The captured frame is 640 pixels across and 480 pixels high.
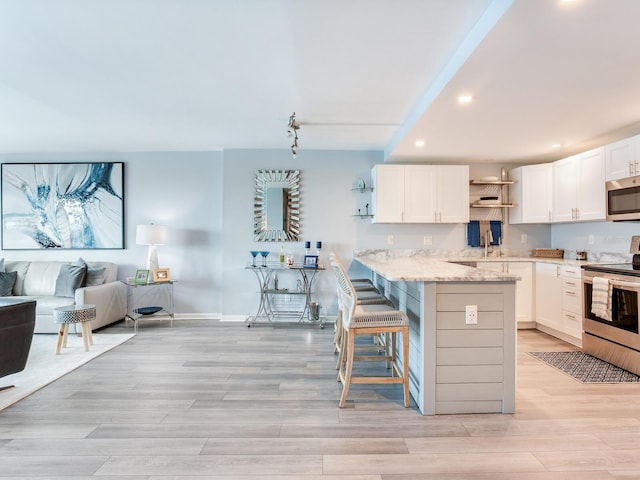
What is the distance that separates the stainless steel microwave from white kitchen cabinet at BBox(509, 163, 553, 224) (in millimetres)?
955

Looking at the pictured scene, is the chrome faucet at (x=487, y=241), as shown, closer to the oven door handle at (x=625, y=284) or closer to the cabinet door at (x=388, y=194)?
the cabinet door at (x=388, y=194)

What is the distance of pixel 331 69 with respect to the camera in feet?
8.68

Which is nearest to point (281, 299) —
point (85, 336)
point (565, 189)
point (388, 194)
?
point (388, 194)

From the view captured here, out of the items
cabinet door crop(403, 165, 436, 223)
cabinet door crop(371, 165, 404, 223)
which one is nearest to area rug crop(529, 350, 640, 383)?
cabinet door crop(403, 165, 436, 223)

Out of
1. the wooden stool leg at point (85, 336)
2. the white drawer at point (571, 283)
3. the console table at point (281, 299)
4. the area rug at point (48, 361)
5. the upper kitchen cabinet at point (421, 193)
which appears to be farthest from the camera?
the console table at point (281, 299)

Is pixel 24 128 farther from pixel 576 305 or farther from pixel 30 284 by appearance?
pixel 576 305

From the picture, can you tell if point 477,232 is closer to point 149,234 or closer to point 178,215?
point 178,215

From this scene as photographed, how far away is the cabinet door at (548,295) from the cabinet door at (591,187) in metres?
0.68

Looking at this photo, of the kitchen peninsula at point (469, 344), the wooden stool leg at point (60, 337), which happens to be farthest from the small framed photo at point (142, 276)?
the kitchen peninsula at point (469, 344)

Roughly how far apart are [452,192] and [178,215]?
385 centimetres

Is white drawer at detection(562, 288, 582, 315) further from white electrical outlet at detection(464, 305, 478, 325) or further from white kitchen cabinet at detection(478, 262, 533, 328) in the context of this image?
white electrical outlet at detection(464, 305, 478, 325)

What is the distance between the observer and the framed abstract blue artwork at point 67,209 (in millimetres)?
5082

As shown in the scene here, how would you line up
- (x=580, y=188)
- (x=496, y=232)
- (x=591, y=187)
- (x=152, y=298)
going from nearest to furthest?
(x=591, y=187) → (x=580, y=188) → (x=496, y=232) → (x=152, y=298)

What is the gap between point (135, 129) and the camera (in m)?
4.12
